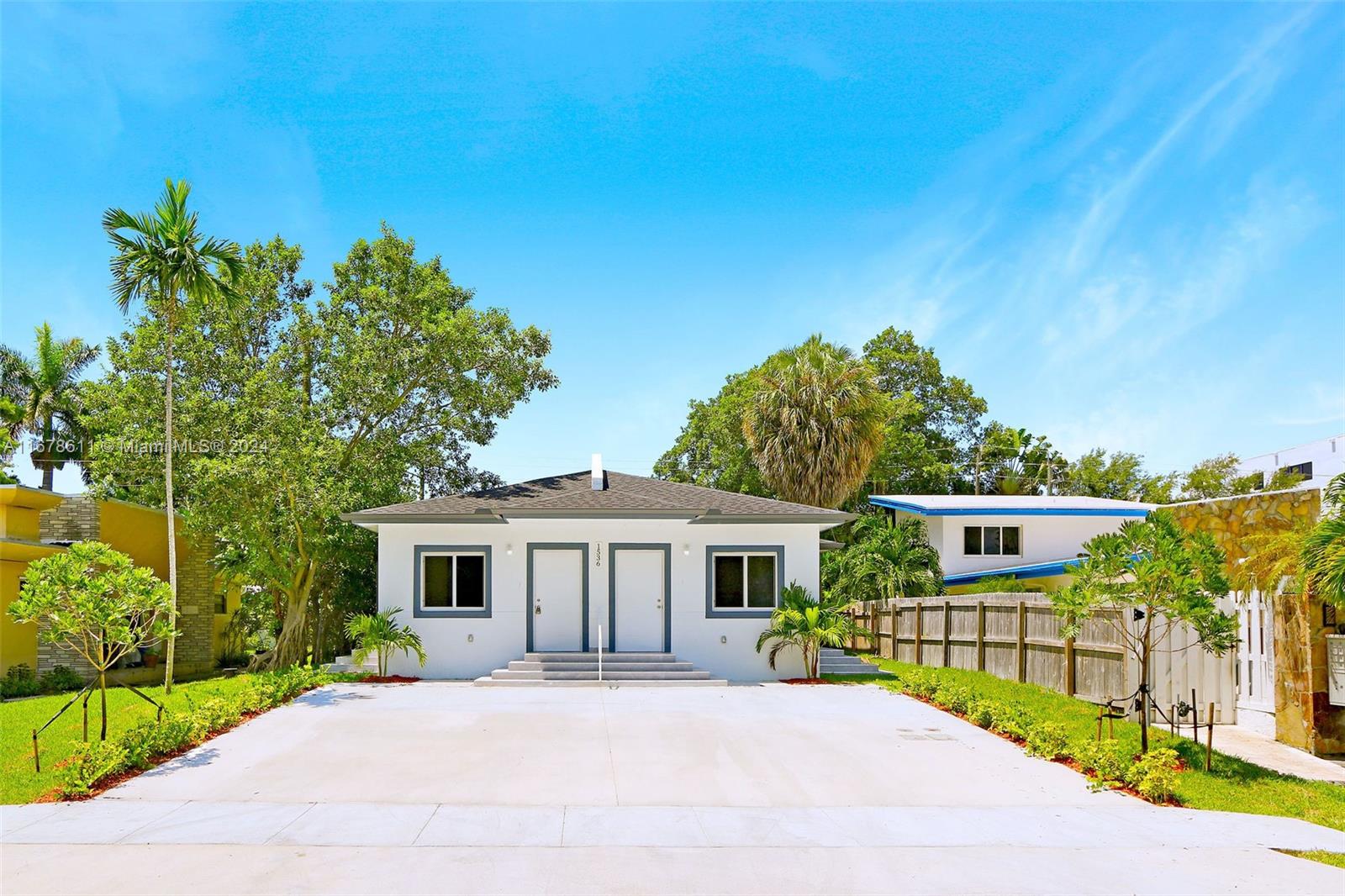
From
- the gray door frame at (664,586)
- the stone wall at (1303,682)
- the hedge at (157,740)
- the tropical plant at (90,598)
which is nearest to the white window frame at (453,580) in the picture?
the gray door frame at (664,586)

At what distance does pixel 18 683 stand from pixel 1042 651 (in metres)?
19.8

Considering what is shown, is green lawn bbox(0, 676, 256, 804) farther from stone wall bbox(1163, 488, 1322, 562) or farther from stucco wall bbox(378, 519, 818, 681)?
stone wall bbox(1163, 488, 1322, 562)

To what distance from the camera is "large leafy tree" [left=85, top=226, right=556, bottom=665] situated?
18.9 m

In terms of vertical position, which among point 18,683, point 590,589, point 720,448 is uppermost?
point 720,448

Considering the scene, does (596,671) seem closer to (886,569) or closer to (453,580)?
(453,580)

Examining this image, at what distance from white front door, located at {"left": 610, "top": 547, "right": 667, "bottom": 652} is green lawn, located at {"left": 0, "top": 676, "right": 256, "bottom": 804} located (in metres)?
7.03

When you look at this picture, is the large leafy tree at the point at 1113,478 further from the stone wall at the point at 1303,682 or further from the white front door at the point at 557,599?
the stone wall at the point at 1303,682

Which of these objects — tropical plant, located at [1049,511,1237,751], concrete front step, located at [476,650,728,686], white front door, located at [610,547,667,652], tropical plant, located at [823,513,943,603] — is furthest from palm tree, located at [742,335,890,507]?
tropical plant, located at [1049,511,1237,751]

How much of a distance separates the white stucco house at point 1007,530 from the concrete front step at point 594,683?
563 inches

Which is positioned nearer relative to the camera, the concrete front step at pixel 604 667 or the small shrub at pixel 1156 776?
the small shrub at pixel 1156 776

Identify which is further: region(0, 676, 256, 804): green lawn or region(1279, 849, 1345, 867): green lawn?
region(0, 676, 256, 804): green lawn

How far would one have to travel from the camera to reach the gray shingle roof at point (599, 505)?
1680cm

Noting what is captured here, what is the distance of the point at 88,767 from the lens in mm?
8266

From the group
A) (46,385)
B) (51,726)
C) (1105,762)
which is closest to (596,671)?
(51,726)
